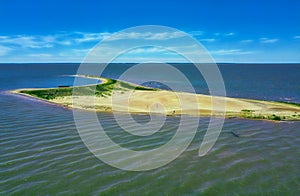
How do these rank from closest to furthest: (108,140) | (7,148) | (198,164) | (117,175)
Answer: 1. (117,175)
2. (198,164)
3. (7,148)
4. (108,140)

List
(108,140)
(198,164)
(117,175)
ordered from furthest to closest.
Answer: (108,140) < (198,164) < (117,175)

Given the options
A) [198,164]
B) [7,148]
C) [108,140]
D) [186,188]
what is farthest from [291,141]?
[7,148]

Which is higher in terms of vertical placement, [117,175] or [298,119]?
[298,119]

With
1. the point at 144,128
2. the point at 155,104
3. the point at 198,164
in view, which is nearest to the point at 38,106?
the point at 155,104

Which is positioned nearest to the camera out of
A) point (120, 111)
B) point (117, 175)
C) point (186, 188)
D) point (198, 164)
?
point (186, 188)

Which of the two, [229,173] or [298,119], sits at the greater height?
[298,119]

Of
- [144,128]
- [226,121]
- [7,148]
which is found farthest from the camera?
[226,121]

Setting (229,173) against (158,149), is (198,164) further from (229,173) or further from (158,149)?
(158,149)

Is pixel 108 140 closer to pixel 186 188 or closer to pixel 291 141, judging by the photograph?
pixel 186 188

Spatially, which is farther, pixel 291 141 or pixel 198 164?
pixel 291 141
